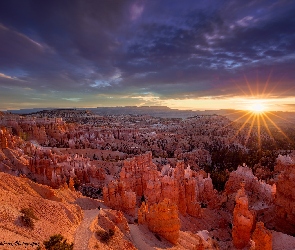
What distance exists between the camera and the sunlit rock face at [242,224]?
81.8 ft

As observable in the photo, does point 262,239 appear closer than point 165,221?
No

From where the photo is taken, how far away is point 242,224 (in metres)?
25.0

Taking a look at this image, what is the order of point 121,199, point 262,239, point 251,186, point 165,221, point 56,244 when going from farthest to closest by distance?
point 251,186
point 121,199
point 262,239
point 165,221
point 56,244

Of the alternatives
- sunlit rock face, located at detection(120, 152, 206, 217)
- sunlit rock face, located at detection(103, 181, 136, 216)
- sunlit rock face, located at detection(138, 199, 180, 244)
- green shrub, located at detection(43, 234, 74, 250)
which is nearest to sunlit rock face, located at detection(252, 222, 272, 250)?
sunlit rock face, located at detection(138, 199, 180, 244)

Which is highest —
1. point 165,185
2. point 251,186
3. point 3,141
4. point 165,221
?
point 3,141

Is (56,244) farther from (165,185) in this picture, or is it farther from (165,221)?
(165,185)

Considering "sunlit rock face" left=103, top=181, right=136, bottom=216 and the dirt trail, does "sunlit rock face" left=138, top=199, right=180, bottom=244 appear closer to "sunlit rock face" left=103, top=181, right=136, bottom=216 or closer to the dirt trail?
the dirt trail

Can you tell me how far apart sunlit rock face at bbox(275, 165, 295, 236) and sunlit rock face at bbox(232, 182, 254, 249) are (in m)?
5.74

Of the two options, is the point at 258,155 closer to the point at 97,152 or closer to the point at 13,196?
the point at 97,152

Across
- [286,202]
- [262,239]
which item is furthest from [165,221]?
[286,202]

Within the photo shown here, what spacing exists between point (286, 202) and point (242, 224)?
6980mm

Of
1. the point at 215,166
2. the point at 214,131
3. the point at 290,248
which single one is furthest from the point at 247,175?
the point at 214,131

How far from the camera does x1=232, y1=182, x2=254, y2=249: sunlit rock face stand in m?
24.9

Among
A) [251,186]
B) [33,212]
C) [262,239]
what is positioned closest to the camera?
[33,212]
